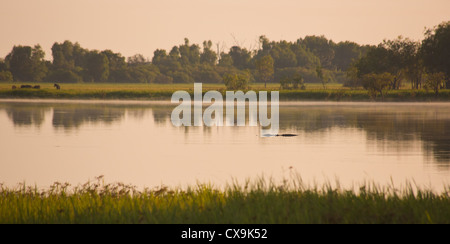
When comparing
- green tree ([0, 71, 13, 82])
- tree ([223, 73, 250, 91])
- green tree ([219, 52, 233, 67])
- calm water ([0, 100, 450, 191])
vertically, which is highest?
green tree ([219, 52, 233, 67])

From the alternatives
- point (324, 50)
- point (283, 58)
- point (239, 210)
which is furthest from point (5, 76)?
point (239, 210)

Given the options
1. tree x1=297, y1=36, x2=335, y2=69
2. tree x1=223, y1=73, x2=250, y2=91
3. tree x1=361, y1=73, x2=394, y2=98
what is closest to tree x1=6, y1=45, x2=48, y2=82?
tree x1=223, y1=73, x2=250, y2=91

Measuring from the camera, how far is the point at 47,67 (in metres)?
179

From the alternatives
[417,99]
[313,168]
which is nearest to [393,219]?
[313,168]

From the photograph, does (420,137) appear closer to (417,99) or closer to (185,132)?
(185,132)

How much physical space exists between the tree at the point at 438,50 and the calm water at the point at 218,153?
53375 millimetres

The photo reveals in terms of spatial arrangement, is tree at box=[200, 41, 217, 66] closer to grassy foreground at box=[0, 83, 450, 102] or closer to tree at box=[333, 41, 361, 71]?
tree at box=[333, 41, 361, 71]

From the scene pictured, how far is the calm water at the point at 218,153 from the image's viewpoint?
19.8 meters

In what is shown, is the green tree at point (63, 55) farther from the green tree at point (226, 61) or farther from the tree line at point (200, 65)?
the green tree at point (226, 61)

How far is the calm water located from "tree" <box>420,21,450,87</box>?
53.4m

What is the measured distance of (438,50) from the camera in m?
92.2

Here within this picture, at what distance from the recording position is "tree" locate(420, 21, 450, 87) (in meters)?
91.1

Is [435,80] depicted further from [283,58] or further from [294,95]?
[283,58]
